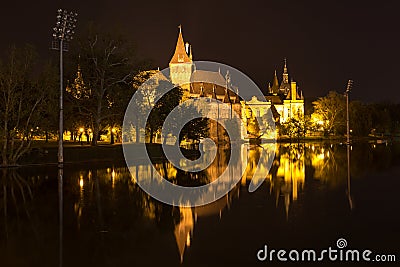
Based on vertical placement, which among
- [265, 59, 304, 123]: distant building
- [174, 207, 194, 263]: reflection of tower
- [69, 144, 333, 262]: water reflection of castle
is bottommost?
[174, 207, 194, 263]: reflection of tower

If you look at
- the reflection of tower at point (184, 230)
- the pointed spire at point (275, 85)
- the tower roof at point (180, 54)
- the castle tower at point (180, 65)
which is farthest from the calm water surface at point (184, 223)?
the pointed spire at point (275, 85)

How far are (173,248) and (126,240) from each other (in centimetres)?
127

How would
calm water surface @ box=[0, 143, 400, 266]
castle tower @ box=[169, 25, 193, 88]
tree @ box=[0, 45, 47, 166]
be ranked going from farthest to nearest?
castle tower @ box=[169, 25, 193, 88]
tree @ box=[0, 45, 47, 166]
calm water surface @ box=[0, 143, 400, 266]

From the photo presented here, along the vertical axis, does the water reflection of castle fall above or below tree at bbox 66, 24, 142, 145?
below

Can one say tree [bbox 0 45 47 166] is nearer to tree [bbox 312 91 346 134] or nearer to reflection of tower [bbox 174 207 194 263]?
reflection of tower [bbox 174 207 194 263]

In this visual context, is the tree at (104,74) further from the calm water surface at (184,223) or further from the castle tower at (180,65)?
the castle tower at (180,65)

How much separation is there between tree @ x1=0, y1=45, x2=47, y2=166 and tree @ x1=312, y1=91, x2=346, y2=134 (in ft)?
254

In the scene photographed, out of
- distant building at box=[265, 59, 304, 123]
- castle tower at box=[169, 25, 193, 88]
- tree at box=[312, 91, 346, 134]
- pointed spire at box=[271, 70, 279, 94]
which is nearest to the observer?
tree at box=[312, 91, 346, 134]

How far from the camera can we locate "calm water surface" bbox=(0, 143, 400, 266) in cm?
954

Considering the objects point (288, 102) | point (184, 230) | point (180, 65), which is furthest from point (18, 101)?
point (288, 102)

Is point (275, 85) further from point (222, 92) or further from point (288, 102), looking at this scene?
point (222, 92)

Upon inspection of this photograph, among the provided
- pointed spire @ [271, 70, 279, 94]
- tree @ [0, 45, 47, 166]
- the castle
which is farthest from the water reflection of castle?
pointed spire @ [271, 70, 279, 94]

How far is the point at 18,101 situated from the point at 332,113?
82.6 metres

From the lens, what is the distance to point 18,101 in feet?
109
